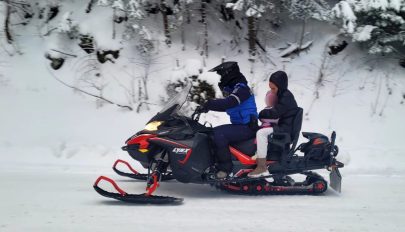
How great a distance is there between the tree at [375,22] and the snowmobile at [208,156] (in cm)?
414

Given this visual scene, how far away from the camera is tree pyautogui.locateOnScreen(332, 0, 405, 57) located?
891 cm

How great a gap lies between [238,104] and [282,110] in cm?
56

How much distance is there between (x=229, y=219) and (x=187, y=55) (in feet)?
19.7

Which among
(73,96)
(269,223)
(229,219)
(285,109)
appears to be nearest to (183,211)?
(229,219)

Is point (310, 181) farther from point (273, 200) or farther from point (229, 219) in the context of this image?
point (229, 219)

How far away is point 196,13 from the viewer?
424 inches

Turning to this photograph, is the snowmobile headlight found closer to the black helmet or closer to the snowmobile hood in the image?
the black helmet

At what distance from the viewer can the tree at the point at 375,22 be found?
8.91m

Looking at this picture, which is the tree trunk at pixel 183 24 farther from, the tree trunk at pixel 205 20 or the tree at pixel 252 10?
the tree at pixel 252 10

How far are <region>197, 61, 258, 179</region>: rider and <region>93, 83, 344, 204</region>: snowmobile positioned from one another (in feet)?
0.33

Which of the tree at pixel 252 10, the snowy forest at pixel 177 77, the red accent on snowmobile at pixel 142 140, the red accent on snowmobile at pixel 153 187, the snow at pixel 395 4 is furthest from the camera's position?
the tree at pixel 252 10

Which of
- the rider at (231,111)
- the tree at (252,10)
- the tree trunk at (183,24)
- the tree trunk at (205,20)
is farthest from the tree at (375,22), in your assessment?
the rider at (231,111)

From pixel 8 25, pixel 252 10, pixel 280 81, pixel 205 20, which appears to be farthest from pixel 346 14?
pixel 8 25

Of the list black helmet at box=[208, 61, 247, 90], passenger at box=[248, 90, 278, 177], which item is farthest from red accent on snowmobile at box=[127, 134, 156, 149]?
passenger at box=[248, 90, 278, 177]
